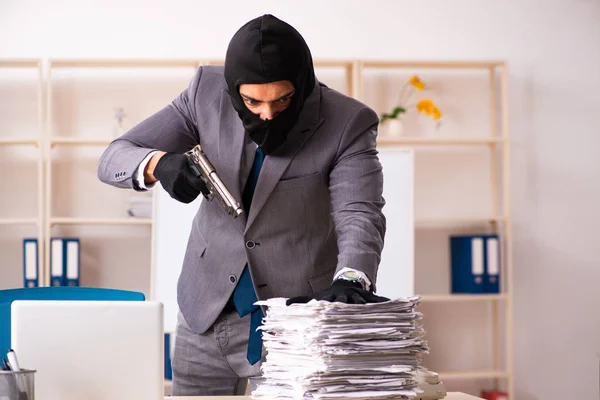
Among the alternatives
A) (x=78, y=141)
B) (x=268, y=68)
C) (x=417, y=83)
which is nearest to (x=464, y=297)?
(x=417, y=83)

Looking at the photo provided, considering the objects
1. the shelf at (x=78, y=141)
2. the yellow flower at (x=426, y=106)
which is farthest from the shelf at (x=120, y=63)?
the yellow flower at (x=426, y=106)

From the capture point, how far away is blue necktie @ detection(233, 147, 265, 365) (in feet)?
5.85

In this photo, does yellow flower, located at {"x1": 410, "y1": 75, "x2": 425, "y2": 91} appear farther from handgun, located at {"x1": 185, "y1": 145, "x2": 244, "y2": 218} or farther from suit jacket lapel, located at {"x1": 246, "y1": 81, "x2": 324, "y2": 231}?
handgun, located at {"x1": 185, "y1": 145, "x2": 244, "y2": 218}

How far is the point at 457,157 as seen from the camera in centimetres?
461

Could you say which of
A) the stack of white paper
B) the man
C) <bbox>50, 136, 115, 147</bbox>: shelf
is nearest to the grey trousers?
the man

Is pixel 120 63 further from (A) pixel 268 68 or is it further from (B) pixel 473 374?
(A) pixel 268 68

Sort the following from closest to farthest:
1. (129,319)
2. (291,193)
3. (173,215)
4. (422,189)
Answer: (129,319), (291,193), (173,215), (422,189)

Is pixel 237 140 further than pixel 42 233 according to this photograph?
No

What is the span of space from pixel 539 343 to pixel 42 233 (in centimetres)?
282

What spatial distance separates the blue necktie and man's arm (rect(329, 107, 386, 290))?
0.57 feet

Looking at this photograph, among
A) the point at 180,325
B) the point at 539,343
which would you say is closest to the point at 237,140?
the point at 180,325

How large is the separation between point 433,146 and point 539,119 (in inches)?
25.3

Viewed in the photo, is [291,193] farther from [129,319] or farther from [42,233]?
[42,233]

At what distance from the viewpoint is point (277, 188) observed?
5.92 ft
